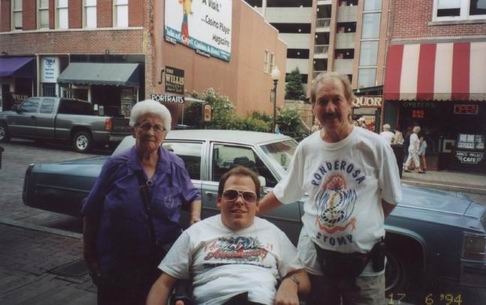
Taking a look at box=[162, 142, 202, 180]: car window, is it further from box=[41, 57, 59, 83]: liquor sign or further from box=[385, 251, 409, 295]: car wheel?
box=[41, 57, 59, 83]: liquor sign

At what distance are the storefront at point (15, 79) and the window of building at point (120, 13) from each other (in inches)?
220

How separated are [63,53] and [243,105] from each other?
12.7m

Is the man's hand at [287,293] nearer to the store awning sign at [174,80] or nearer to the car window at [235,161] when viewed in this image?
the car window at [235,161]

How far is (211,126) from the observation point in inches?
722

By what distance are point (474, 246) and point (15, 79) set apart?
24.1m

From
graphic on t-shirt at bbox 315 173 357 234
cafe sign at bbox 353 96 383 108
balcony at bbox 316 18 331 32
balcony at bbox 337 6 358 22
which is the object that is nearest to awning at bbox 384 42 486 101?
cafe sign at bbox 353 96 383 108

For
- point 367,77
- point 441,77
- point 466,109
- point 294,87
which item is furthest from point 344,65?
point 441,77

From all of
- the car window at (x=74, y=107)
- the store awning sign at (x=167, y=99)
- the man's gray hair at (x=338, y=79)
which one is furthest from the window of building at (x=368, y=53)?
the man's gray hair at (x=338, y=79)

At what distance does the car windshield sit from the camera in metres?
4.43

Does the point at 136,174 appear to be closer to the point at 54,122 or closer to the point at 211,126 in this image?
the point at 54,122

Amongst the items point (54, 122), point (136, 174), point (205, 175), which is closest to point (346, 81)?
point (136, 174)

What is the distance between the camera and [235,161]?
4.50 metres

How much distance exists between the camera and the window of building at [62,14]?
2022cm

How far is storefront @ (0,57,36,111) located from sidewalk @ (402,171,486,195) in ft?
62.5
